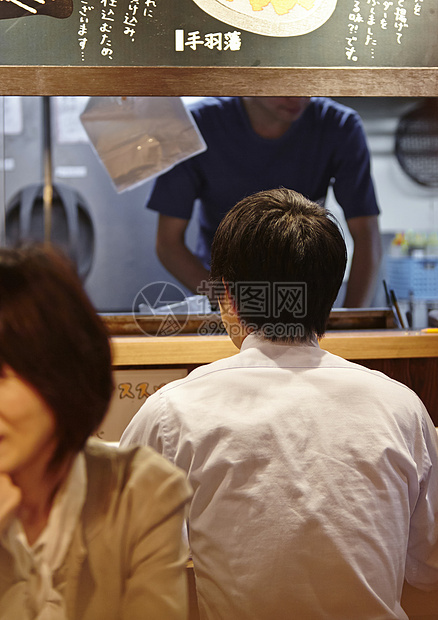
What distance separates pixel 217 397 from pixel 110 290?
2.89m

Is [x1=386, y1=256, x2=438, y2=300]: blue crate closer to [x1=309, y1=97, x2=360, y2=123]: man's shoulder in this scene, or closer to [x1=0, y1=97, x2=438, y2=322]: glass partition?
[x1=0, y1=97, x2=438, y2=322]: glass partition

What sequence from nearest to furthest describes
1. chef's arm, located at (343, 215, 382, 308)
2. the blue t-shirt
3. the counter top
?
the counter top, the blue t-shirt, chef's arm, located at (343, 215, 382, 308)

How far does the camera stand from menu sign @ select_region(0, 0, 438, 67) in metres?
1.87

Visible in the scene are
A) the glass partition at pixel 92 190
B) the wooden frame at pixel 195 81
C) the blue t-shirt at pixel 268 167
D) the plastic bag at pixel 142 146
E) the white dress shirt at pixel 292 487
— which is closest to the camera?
the white dress shirt at pixel 292 487

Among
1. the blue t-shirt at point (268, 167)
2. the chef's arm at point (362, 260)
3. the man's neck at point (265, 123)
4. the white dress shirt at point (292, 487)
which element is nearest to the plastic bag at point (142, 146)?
the blue t-shirt at point (268, 167)

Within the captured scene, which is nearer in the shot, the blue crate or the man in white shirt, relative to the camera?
the man in white shirt

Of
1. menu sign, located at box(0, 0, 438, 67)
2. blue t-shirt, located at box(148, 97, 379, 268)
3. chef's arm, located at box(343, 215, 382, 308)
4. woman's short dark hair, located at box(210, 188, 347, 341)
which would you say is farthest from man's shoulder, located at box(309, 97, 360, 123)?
woman's short dark hair, located at box(210, 188, 347, 341)

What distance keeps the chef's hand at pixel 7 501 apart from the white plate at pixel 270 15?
67.2 inches

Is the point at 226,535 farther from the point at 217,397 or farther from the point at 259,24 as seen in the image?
the point at 259,24

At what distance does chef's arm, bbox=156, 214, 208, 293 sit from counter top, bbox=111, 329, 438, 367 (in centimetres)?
131

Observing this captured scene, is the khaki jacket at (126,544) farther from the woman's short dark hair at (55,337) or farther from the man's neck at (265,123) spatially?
the man's neck at (265,123)

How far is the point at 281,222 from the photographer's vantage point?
112cm

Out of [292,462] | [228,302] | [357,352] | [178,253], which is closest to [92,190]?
[178,253]

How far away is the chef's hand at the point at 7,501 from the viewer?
0.61 metres
